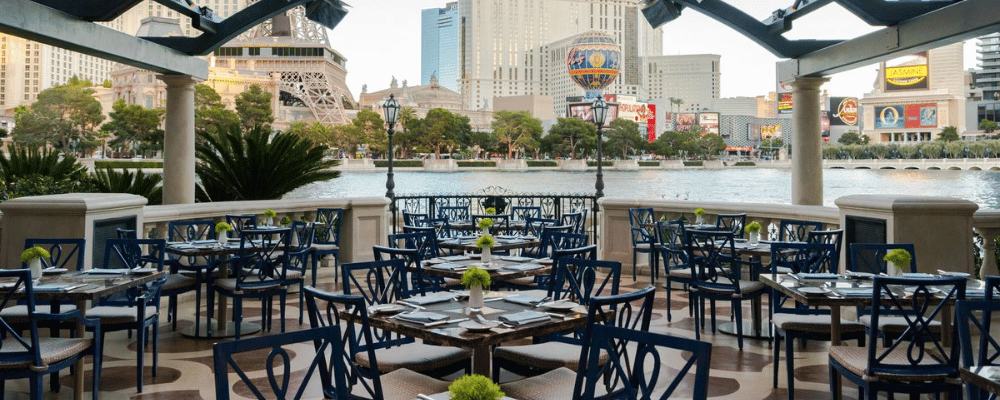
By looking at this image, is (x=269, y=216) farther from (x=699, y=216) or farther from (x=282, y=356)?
(x=282, y=356)

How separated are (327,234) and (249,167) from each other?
228 centimetres

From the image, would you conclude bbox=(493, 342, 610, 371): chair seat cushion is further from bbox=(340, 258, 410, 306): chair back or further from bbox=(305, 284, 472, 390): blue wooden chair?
bbox=(340, 258, 410, 306): chair back

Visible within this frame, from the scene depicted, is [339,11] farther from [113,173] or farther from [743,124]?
[743,124]

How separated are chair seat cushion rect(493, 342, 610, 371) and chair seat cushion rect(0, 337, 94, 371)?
2.51 metres

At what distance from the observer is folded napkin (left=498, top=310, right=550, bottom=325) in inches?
154

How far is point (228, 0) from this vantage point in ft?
472

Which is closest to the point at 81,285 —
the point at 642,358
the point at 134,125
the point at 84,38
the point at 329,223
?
the point at 642,358

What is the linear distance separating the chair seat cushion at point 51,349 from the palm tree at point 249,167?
7896 mm

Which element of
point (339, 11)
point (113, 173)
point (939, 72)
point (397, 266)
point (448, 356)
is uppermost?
point (939, 72)

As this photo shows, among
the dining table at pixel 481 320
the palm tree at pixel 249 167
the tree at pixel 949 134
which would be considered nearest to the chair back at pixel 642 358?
the dining table at pixel 481 320

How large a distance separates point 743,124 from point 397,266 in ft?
607

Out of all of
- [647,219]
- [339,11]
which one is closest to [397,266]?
[339,11]

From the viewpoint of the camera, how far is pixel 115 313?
5.53 meters

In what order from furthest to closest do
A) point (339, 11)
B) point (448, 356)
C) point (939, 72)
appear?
point (939, 72), point (339, 11), point (448, 356)
